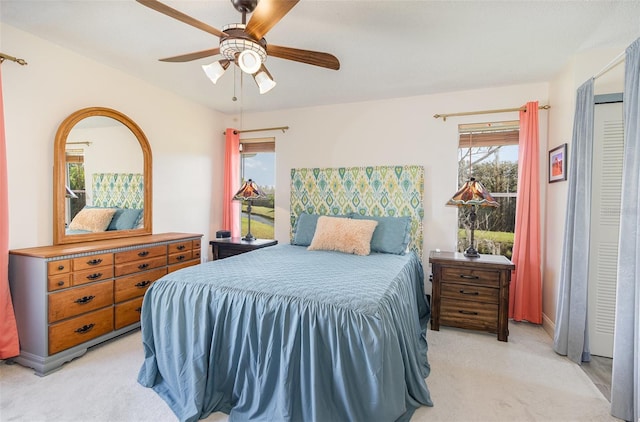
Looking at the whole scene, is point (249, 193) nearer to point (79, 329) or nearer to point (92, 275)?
point (92, 275)

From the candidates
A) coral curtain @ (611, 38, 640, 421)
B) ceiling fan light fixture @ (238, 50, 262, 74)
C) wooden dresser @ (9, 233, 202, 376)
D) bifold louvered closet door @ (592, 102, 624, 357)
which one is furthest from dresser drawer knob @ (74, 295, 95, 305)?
bifold louvered closet door @ (592, 102, 624, 357)

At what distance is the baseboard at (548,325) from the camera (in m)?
2.84

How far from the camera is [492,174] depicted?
3.56 meters

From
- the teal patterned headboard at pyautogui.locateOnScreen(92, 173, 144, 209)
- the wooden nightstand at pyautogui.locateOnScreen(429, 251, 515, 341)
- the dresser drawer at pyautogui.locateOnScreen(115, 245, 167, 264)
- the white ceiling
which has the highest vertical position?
the white ceiling

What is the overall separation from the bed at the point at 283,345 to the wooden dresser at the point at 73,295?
758mm

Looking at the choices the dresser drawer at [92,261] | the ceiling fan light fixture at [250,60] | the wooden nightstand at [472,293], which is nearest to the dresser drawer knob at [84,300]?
the dresser drawer at [92,261]

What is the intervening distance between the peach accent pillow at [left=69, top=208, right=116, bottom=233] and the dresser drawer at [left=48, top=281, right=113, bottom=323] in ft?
2.16

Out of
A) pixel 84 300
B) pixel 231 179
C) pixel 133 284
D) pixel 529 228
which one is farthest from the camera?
pixel 231 179

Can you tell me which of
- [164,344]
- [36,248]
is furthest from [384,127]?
[36,248]

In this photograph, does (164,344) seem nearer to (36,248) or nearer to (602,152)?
(36,248)

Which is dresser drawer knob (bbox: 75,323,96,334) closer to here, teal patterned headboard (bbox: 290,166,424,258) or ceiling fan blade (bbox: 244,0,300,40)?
teal patterned headboard (bbox: 290,166,424,258)

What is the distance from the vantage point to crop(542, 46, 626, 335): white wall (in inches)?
99.7

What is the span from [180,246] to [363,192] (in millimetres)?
2239

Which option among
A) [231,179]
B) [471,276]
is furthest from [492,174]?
[231,179]
